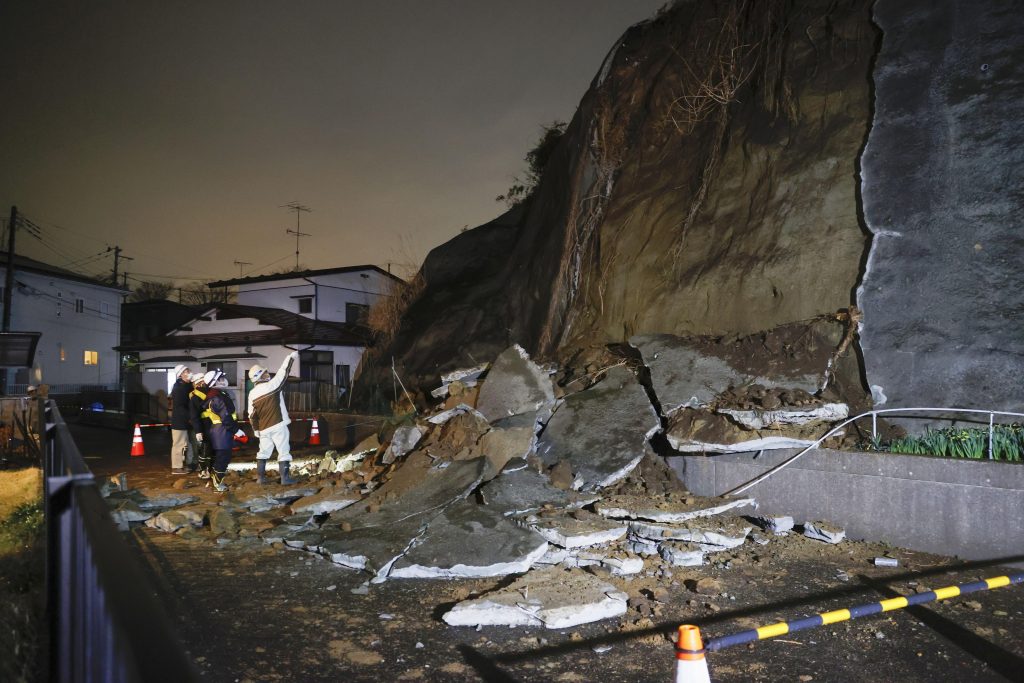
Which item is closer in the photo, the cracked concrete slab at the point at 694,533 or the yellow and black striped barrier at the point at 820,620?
the yellow and black striped barrier at the point at 820,620

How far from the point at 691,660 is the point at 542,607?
2.22m

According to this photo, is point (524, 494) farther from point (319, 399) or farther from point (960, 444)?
point (319, 399)

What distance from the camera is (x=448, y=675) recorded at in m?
4.03

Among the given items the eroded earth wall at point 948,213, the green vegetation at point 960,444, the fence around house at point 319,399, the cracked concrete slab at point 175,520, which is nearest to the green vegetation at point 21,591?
→ the cracked concrete slab at point 175,520

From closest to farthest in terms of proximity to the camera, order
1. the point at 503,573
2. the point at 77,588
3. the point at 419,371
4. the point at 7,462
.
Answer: the point at 77,588 → the point at 503,573 → the point at 7,462 → the point at 419,371

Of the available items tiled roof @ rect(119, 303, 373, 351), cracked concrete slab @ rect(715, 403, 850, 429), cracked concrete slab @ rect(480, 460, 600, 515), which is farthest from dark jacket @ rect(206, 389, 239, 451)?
tiled roof @ rect(119, 303, 373, 351)

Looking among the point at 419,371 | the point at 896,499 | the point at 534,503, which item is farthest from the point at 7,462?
the point at 896,499

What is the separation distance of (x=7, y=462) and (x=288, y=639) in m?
11.7

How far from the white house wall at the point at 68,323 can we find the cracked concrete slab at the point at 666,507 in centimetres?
3659

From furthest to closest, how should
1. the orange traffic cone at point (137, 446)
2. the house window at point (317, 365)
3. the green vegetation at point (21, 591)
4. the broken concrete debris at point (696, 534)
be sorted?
the house window at point (317, 365), the orange traffic cone at point (137, 446), the broken concrete debris at point (696, 534), the green vegetation at point (21, 591)

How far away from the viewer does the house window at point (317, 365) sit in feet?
94.8

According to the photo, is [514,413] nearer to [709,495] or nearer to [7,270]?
[709,495]

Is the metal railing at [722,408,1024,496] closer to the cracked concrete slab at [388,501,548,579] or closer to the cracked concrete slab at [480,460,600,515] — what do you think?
the cracked concrete slab at [480,460,600,515]

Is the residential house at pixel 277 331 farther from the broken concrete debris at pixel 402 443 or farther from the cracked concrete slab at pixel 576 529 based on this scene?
the cracked concrete slab at pixel 576 529
